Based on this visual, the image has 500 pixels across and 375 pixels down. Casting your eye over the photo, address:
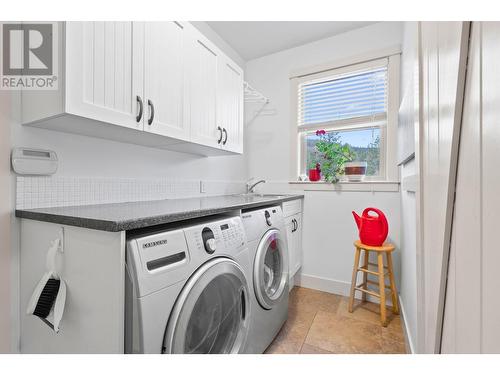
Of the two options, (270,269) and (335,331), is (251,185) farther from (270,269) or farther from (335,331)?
(335,331)

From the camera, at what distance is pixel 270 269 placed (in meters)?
1.66

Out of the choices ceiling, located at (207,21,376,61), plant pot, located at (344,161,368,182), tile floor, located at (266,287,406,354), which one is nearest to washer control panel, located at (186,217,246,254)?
tile floor, located at (266,287,406,354)

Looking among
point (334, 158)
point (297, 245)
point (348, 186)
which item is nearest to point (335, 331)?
point (297, 245)

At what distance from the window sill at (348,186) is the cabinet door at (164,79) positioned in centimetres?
144

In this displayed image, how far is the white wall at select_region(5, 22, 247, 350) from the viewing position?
3.36 ft

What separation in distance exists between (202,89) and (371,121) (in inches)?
65.1

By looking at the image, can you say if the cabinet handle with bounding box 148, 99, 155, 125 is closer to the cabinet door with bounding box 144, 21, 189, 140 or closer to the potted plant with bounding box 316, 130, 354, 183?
the cabinet door with bounding box 144, 21, 189, 140

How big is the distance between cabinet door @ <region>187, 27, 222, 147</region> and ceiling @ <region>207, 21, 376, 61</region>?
2.45 feet

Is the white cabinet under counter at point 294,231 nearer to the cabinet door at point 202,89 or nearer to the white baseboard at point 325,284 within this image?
the white baseboard at point 325,284
